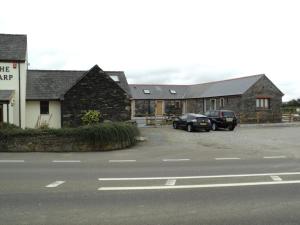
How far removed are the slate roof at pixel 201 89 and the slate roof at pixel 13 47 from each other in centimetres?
2454

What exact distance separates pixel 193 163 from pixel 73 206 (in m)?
7.40

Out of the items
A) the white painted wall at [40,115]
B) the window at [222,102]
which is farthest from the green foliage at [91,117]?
the window at [222,102]

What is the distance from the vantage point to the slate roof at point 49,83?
31752 mm

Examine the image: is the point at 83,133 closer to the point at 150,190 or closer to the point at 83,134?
the point at 83,134

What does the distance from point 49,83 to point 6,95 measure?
21.3 ft

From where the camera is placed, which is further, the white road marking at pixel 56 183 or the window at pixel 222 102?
the window at pixel 222 102

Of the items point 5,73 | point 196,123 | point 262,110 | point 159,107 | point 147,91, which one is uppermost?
point 147,91

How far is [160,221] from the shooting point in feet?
20.5

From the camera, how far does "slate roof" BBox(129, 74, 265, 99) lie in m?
46.2

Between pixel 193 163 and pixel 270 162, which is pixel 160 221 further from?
pixel 270 162

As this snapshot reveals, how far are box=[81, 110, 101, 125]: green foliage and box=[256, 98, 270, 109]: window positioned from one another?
22.2 meters

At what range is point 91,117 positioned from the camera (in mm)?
30547

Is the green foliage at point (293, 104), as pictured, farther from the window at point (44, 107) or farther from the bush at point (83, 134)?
the bush at point (83, 134)

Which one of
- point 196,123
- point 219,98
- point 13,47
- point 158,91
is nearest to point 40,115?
A: point 13,47
